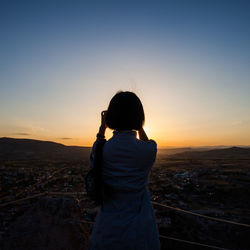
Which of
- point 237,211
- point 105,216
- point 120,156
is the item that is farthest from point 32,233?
point 237,211

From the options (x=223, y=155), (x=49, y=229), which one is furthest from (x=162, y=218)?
→ (x=223, y=155)

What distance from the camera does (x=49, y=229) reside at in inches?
132

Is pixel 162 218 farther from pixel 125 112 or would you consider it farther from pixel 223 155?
pixel 223 155

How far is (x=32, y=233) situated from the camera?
324cm

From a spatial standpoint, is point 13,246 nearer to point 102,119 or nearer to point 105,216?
point 105,216

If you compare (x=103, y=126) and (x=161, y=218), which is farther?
(x=161, y=218)

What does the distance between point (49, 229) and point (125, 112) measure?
123 inches

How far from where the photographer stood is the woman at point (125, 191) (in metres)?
1.17

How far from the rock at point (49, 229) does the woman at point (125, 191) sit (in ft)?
7.88

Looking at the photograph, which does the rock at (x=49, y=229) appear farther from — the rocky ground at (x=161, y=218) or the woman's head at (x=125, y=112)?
the woman's head at (x=125, y=112)

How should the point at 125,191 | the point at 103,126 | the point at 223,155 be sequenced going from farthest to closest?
the point at 223,155
the point at 103,126
the point at 125,191

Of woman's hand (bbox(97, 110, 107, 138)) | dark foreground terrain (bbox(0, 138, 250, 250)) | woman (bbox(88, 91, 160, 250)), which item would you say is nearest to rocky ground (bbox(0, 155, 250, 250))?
dark foreground terrain (bbox(0, 138, 250, 250))

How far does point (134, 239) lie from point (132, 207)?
184 millimetres

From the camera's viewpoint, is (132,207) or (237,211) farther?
(237,211)
